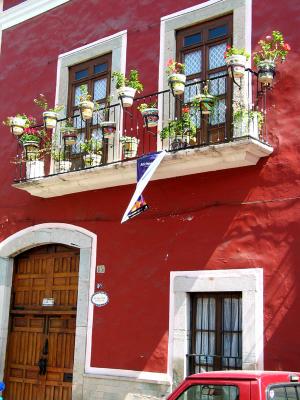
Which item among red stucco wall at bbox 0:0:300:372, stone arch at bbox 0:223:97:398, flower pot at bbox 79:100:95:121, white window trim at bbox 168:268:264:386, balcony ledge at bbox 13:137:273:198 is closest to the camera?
white window trim at bbox 168:268:264:386

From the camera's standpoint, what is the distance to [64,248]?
11.4m

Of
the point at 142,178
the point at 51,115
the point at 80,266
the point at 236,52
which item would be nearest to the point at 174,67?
the point at 236,52

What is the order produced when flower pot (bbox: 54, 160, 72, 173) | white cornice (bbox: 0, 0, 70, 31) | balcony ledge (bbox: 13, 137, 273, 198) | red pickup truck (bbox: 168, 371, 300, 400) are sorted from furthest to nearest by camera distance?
white cornice (bbox: 0, 0, 70, 31), flower pot (bbox: 54, 160, 72, 173), balcony ledge (bbox: 13, 137, 273, 198), red pickup truck (bbox: 168, 371, 300, 400)

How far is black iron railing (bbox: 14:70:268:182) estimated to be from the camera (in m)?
9.16

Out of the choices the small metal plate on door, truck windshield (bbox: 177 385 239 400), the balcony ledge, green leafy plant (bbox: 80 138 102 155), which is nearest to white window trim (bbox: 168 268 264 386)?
the balcony ledge

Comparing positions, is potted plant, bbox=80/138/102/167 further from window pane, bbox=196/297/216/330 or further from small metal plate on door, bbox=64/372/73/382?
small metal plate on door, bbox=64/372/73/382

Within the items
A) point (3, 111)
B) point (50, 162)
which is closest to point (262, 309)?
point (50, 162)

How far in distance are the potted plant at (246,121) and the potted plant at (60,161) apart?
3383 millimetres

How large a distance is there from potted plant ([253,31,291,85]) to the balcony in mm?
382

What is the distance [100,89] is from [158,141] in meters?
2.00

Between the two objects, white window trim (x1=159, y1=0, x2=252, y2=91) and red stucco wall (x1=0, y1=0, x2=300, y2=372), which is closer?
red stucco wall (x1=0, y1=0, x2=300, y2=372)

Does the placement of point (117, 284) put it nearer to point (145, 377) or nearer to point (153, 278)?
point (153, 278)

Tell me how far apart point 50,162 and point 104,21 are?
285 centimetres

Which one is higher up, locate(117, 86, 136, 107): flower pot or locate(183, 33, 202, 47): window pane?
locate(183, 33, 202, 47): window pane
